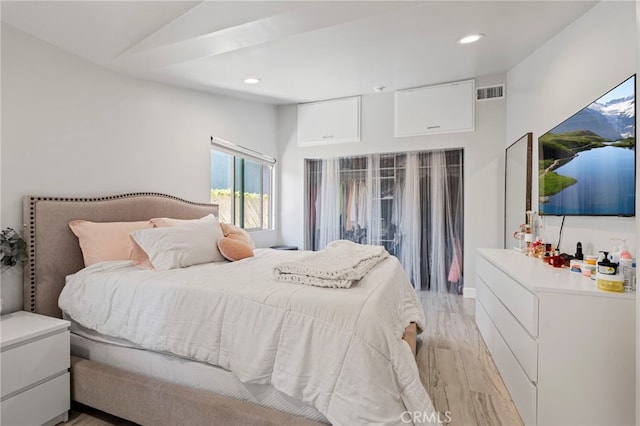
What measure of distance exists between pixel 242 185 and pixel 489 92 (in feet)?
10.8

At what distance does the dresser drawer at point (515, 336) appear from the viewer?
5.04 ft

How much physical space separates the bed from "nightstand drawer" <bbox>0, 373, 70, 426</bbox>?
0.23ft

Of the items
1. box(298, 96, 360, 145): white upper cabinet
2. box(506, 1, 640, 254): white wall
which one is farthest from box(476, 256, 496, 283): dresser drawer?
box(298, 96, 360, 145): white upper cabinet

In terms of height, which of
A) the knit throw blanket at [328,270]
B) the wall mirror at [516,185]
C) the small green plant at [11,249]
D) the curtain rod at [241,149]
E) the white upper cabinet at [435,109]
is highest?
the white upper cabinet at [435,109]

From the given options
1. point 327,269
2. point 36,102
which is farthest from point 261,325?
point 36,102

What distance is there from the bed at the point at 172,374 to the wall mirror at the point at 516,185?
1713mm

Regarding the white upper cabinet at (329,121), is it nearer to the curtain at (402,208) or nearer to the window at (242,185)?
the curtain at (402,208)

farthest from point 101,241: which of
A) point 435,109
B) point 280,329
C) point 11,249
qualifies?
point 435,109

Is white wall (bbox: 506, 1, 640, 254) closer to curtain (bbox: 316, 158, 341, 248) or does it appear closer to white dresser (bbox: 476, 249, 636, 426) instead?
white dresser (bbox: 476, 249, 636, 426)

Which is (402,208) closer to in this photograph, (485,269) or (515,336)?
(485,269)

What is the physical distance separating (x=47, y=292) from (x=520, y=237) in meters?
3.66

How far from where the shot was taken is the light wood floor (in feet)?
5.61

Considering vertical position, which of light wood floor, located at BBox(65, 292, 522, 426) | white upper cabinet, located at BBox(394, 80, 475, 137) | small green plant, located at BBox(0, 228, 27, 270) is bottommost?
light wood floor, located at BBox(65, 292, 522, 426)

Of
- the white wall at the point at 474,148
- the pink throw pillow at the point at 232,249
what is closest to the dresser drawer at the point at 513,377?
the white wall at the point at 474,148
